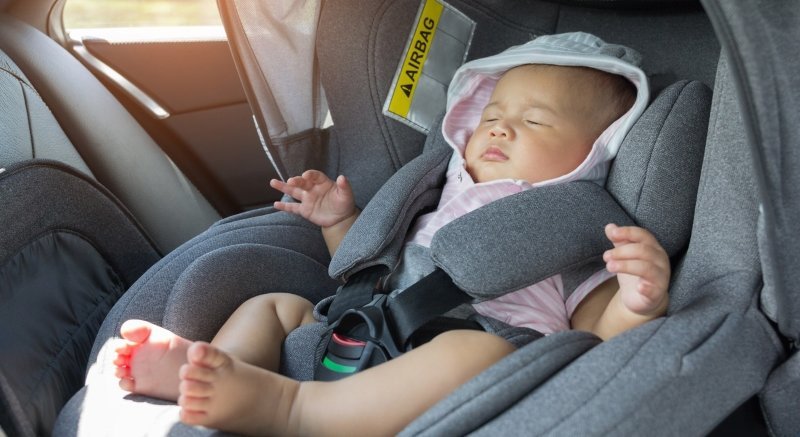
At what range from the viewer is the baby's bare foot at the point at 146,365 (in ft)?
3.59

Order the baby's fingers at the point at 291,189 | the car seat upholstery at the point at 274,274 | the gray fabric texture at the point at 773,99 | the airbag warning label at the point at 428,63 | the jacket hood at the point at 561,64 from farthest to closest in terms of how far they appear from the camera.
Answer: the airbag warning label at the point at 428,63 < the baby's fingers at the point at 291,189 < the jacket hood at the point at 561,64 < the car seat upholstery at the point at 274,274 < the gray fabric texture at the point at 773,99

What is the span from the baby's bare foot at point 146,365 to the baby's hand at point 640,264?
626 millimetres

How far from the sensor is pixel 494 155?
1.48 meters

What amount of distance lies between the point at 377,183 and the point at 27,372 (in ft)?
2.53

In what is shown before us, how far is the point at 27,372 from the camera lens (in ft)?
4.07

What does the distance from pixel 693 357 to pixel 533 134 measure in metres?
0.62

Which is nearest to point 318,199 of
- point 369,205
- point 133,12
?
point 369,205

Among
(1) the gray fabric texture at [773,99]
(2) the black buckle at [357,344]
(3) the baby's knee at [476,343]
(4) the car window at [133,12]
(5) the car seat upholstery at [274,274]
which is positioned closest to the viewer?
(1) the gray fabric texture at [773,99]

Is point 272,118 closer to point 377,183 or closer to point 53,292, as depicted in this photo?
point 377,183

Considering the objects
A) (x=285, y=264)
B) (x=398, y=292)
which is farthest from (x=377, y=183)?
(x=398, y=292)

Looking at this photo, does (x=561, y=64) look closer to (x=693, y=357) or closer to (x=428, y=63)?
(x=428, y=63)

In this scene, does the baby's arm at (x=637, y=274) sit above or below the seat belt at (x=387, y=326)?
above

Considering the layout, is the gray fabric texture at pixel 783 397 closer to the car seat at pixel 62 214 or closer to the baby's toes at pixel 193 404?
the baby's toes at pixel 193 404

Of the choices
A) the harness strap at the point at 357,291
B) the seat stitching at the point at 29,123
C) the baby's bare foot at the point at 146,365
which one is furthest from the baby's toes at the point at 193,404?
the seat stitching at the point at 29,123
